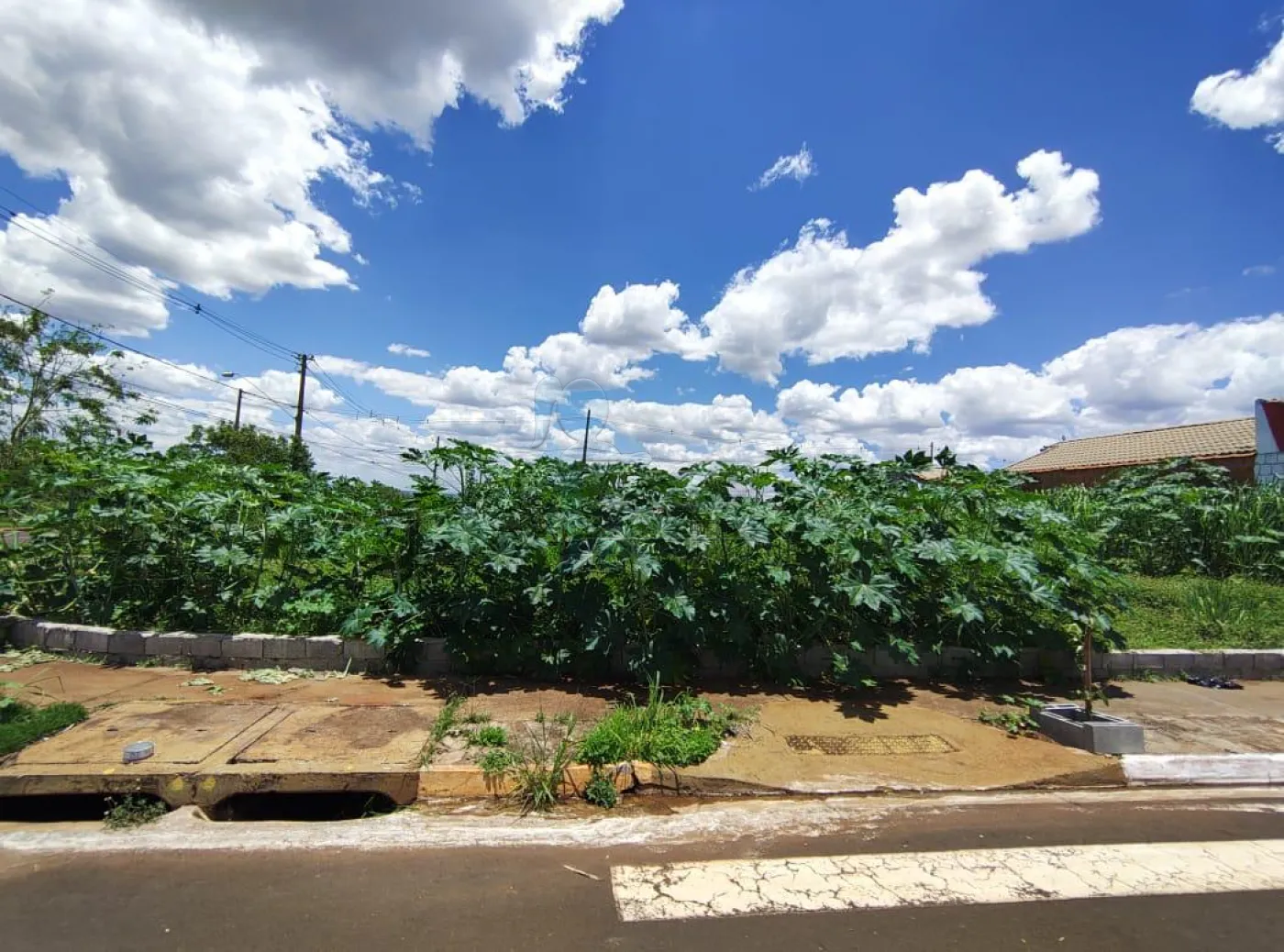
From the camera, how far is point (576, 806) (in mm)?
3887

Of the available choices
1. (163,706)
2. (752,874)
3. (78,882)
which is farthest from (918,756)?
(163,706)

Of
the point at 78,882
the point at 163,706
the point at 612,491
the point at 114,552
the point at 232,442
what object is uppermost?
the point at 232,442

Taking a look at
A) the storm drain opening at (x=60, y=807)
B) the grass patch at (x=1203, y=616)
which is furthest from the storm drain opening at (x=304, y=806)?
the grass patch at (x=1203, y=616)

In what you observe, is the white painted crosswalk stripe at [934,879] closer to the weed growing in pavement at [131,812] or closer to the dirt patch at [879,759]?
the dirt patch at [879,759]

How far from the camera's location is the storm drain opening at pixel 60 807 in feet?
12.4

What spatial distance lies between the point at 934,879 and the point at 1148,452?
2657 cm

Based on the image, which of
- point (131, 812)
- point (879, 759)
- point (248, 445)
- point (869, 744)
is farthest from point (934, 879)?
point (248, 445)

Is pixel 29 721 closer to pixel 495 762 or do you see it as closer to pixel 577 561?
pixel 495 762

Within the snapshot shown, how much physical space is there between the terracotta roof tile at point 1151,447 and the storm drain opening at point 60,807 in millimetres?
22131

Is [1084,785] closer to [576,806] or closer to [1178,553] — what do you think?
[576,806]

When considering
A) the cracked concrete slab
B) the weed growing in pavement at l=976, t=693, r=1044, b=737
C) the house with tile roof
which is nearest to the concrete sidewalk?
the cracked concrete slab

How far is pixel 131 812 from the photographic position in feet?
11.9

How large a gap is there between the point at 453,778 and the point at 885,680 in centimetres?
408

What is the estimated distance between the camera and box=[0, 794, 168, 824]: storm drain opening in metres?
3.77
